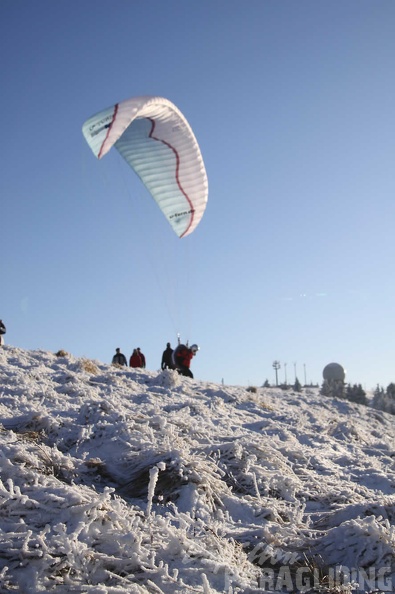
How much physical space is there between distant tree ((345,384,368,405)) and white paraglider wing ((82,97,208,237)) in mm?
62610

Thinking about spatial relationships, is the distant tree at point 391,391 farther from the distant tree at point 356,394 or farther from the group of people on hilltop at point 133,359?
the group of people on hilltop at point 133,359

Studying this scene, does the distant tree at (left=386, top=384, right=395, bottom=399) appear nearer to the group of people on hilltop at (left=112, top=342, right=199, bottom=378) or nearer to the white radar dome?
the white radar dome

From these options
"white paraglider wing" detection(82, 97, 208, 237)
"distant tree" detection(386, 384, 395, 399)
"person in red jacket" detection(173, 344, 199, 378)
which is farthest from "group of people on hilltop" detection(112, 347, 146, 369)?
"distant tree" detection(386, 384, 395, 399)

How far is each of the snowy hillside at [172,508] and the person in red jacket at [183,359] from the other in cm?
949

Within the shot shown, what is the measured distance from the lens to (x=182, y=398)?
10.9 meters

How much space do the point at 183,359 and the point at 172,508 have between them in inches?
530

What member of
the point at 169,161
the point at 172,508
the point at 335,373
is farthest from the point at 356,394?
the point at 172,508

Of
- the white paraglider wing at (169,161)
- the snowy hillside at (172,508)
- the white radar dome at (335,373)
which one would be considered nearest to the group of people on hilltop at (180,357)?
the white paraglider wing at (169,161)

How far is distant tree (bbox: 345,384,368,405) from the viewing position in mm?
71625

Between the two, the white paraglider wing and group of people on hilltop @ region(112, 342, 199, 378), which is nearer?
the white paraglider wing

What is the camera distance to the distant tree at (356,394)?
71.6m

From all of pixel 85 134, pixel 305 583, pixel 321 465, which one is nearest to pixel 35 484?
pixel 305 583

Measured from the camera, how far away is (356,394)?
72.3 metres

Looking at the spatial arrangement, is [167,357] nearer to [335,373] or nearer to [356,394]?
[356,394]
